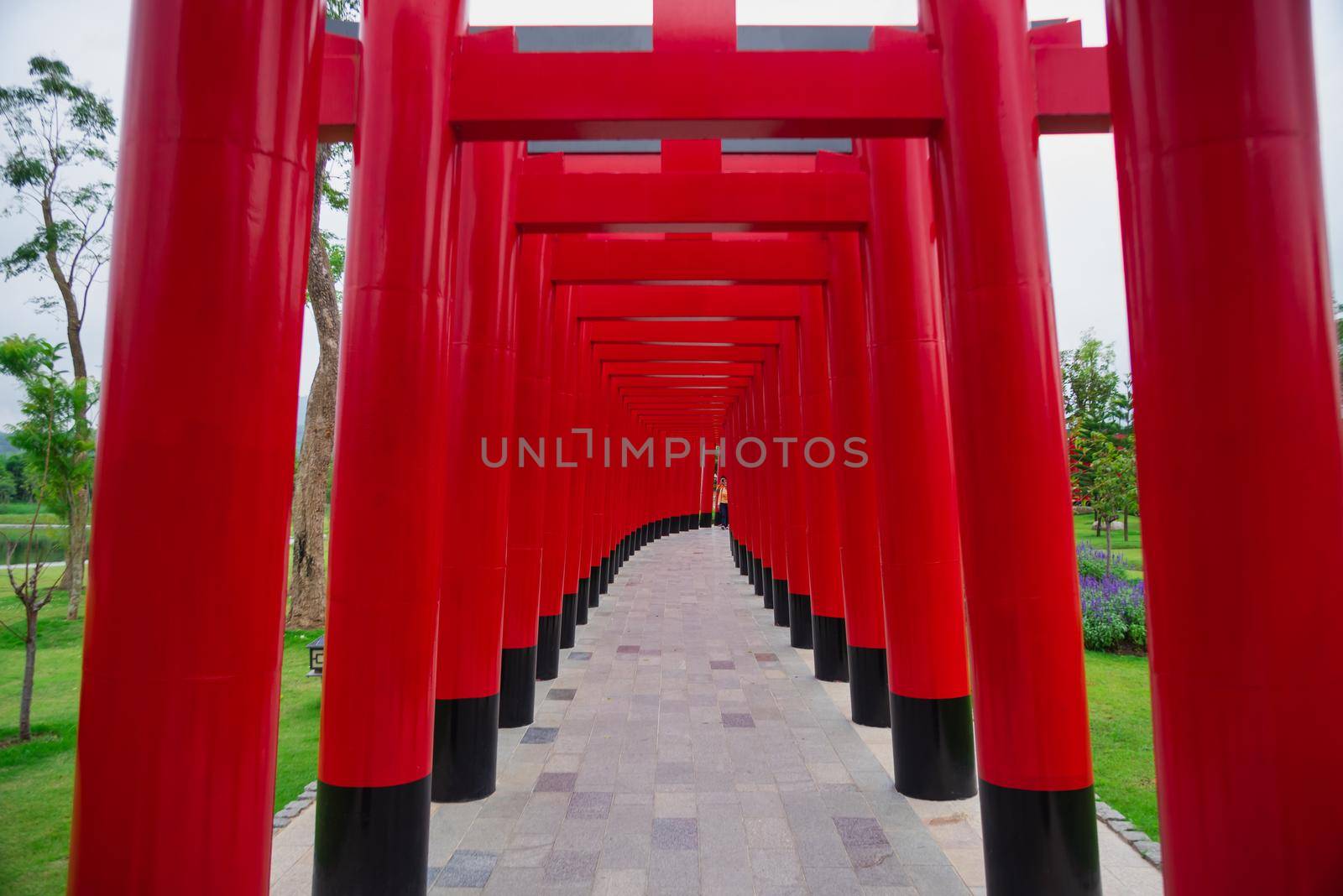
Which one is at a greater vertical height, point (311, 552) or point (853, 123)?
point (853, 123)

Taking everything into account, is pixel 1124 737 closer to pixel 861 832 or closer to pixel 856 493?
pixel 856 493

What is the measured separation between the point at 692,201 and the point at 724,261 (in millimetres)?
1758

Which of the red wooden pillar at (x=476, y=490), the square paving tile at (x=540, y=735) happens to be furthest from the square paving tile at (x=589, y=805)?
the square paving tile at (x=540, y=735)

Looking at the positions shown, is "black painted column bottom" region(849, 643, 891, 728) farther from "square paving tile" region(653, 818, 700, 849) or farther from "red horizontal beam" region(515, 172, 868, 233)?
"red horizontal beam" region(515, 172, 868, 233)

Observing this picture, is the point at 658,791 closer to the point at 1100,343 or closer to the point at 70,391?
the point at 70,391

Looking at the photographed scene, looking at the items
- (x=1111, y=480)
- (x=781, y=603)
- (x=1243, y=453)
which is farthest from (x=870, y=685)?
(x=1111, y=480)

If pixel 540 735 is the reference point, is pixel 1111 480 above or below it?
above

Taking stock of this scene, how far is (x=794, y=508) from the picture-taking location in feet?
34.9

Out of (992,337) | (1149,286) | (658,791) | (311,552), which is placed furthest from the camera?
(311,552)

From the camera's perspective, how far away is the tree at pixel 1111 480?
A: 68.7 feet

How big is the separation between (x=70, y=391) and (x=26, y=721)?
3.47 metres

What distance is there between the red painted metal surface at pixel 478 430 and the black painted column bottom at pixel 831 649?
4.80 m

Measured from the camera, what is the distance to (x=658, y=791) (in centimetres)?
548

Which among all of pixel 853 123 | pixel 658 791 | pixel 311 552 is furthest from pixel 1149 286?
pixel 311 552
